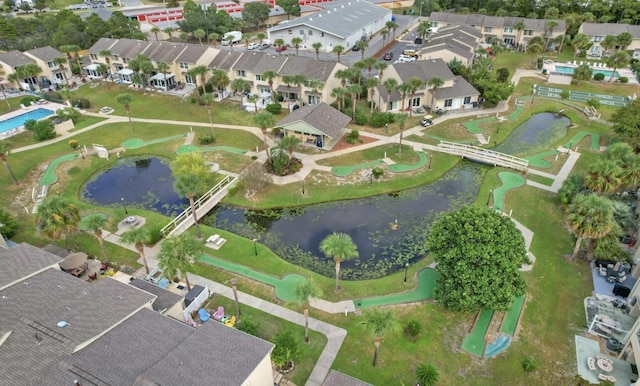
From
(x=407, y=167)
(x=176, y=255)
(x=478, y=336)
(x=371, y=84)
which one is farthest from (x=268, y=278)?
(x=371, y=84)

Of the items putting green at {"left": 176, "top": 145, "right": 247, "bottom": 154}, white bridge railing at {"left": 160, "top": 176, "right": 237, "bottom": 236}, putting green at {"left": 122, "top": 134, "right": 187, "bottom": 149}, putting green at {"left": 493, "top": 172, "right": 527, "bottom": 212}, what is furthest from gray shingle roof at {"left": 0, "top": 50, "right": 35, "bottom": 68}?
putting green at {"left": 493, "top": 172, "right": 527, "bottom": 212}

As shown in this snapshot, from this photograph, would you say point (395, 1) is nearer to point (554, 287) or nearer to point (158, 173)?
point (158, 173)

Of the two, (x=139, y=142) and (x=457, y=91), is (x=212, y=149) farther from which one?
(x=457, y=91)

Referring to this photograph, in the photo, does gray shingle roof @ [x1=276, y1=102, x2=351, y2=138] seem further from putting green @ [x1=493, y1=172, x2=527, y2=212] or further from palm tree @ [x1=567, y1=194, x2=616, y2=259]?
palm tree @ [x1=567, y1=194, x2=616, y2=259]

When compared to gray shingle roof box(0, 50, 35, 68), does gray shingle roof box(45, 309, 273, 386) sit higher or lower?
lower

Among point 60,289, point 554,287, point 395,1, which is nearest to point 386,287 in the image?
point 554,287

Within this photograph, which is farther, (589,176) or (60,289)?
(589,176)
